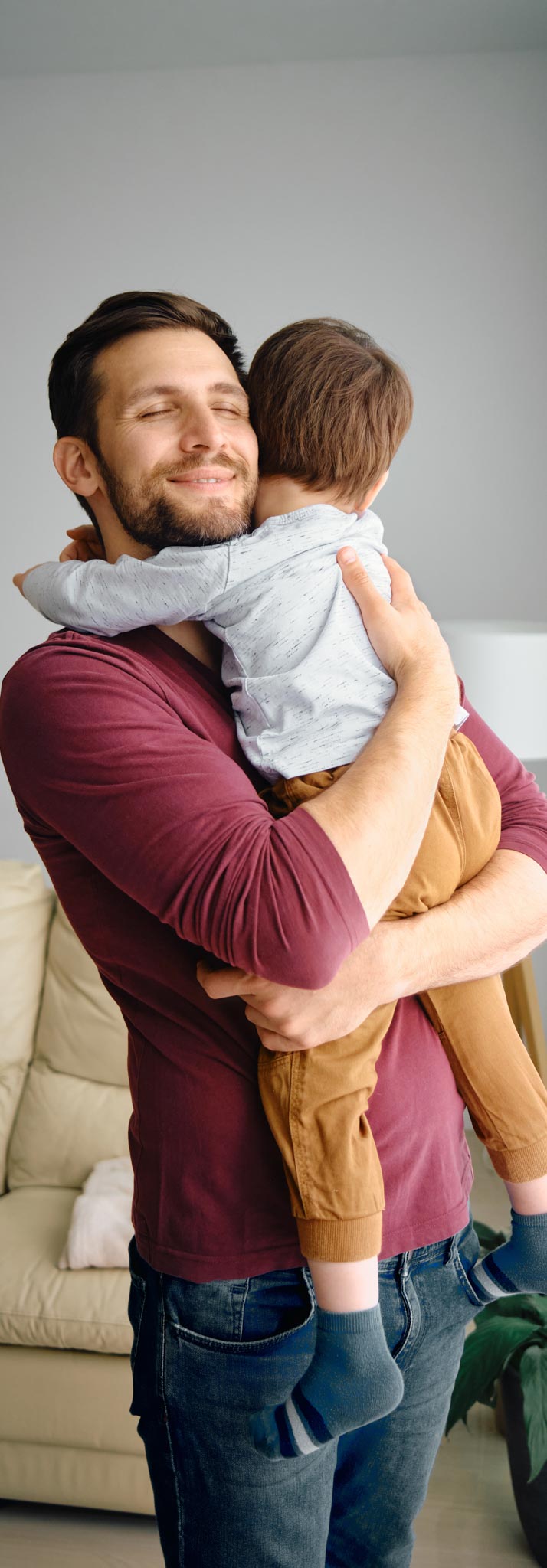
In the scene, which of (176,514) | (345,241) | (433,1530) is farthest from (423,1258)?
(345,241)

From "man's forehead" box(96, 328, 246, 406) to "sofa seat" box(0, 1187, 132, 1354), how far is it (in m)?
1.57

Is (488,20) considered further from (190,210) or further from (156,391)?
(156,391)

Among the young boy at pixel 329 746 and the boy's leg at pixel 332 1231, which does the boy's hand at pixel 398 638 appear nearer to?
the young boy at pixel 329 746

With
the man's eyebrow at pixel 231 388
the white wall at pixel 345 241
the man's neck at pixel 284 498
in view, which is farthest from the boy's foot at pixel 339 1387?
the white wall at pixel 345 241

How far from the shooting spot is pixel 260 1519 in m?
0.89

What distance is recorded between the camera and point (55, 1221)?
2158 millimetres

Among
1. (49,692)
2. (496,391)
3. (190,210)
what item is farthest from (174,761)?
(190,210)

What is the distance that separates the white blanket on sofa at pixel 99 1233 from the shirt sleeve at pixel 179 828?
4.42ft

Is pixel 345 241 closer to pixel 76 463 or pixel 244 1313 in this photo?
pixel 76 463

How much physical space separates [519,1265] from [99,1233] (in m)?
1.22

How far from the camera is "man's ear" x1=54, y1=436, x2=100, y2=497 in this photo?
1052 mm

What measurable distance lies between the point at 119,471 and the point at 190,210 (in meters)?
2.83

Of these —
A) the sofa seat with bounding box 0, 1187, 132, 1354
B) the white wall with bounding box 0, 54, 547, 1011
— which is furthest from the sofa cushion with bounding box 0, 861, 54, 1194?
the white wall with bounding box 0, 54, 547, 1011

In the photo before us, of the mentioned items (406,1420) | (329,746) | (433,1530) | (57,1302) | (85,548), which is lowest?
(433,1530)
